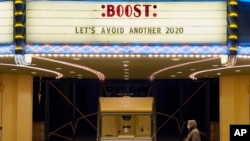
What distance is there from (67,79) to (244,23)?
11.9 meters

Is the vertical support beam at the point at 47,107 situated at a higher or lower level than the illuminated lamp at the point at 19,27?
lower

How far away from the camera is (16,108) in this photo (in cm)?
1916

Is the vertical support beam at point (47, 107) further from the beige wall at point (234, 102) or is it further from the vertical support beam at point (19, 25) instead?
the vertical support beam at point (19, 25)

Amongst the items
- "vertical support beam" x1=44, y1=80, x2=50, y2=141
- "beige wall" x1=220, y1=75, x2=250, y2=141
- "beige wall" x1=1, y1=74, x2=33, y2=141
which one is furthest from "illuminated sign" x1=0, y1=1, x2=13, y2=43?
"vertical support beam" x1=44, y1=80, x2=50, y2=141

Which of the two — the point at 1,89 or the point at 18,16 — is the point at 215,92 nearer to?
the point at 1,89

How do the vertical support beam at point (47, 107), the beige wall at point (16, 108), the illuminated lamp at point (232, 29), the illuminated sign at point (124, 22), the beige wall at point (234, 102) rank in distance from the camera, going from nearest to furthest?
1. the illuminated lamp at point (232, 29)
2. the illuminated sign at point (124, 22)
3. the beige wall at point (234, 102)
4. the beige wall at point (16, 108)
5. the vertical support beam at point (47, 107)

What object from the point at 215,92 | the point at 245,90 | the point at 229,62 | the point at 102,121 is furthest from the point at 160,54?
the point at 215,92

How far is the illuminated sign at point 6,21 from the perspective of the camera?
12.4 m

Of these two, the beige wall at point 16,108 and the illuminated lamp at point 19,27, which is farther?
the beige wall at point 16,108

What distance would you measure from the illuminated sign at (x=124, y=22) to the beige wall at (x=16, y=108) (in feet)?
24.1

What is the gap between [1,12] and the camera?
1248 cm

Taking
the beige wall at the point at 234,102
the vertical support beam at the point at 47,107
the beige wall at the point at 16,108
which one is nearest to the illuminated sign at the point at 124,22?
the beige wall at the point at 234,102

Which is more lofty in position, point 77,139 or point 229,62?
point 229,62

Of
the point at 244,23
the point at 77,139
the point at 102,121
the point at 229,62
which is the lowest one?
the point at 77,139
